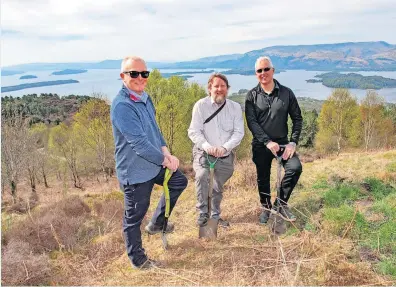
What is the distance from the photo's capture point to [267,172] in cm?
493

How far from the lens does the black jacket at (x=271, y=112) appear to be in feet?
15.0

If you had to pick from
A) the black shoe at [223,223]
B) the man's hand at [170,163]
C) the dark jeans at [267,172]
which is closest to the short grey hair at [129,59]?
the man's hand at [170,163]

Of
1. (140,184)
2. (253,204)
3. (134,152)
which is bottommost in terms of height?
(253,204)

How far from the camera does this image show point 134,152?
347 cm

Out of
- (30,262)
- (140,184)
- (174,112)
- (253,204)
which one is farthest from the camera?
(174,112)

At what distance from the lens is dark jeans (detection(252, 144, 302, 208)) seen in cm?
458

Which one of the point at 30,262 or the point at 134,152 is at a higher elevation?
the point at 134,152

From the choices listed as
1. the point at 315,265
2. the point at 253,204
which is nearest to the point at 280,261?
the point at 315,265

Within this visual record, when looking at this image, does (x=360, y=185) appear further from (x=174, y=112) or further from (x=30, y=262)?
(x=174, y=112)

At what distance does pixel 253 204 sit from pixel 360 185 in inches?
75.9

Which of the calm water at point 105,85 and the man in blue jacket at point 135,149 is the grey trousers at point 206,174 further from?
the calm water at point 105,85

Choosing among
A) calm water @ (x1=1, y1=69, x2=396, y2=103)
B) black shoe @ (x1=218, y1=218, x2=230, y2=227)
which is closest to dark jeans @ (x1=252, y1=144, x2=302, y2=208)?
black shoe @ (x1=218, y1=218, x2=230, y2=227)

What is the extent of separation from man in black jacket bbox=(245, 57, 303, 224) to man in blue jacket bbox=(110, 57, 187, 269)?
1526mm

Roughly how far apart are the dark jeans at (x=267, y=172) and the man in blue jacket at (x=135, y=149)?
1.58 metres
